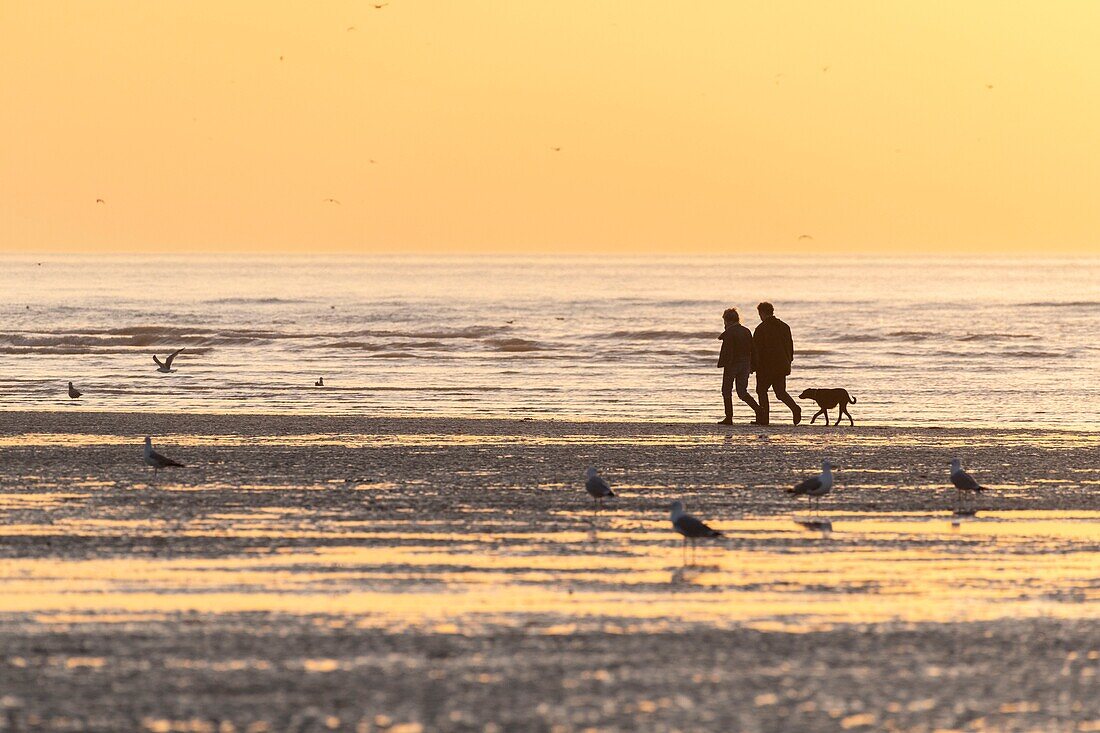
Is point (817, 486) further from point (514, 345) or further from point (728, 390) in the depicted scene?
point (514, 345)

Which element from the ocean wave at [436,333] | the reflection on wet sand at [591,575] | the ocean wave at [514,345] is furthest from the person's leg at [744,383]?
the ocean wave at [436,333]

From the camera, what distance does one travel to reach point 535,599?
31.3 feet

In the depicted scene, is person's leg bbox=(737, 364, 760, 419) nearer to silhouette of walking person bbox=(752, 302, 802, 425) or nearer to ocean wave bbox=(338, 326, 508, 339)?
silhouette of walking person bbox=(752, 302, 802, 425)

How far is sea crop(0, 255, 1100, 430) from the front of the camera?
30016mm

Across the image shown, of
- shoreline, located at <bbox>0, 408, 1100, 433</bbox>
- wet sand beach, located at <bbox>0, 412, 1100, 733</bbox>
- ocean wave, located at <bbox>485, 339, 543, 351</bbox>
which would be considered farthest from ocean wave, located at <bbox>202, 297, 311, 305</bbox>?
wet sand beach, located at <bbox>0, 412, 1100, 733</bbox>

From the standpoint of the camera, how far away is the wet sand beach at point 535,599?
7.16m

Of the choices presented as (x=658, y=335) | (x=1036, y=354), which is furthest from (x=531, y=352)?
(x=1036, y=354)

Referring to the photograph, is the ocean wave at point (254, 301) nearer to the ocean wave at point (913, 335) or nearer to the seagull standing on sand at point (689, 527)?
the ocean wave at point (913, 335)

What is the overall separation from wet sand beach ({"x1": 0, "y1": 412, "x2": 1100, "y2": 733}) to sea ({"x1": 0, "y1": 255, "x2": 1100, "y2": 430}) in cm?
1088

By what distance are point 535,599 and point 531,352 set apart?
4573 centimetres

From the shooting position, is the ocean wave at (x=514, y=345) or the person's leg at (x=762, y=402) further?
the ocean wave at (x=514, y=345)

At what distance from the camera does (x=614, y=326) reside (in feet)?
247

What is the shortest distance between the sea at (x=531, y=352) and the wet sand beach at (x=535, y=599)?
10.9m

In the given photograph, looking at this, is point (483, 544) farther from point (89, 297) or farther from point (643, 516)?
point (89, 297)
